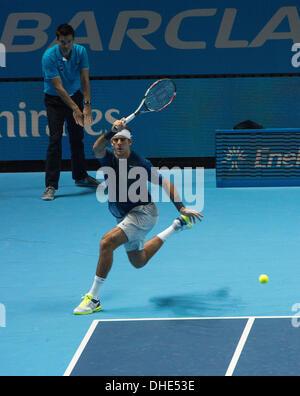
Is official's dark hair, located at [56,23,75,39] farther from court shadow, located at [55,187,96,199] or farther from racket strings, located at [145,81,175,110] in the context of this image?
racket strings, located at [145,81,175,110]

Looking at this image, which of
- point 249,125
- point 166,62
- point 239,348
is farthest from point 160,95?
point 166,62

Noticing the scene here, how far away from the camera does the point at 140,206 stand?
18.9 feet

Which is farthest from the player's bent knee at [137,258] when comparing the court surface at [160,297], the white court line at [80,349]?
the white court line at [80,349]

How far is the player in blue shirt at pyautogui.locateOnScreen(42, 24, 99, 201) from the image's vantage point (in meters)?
9.12

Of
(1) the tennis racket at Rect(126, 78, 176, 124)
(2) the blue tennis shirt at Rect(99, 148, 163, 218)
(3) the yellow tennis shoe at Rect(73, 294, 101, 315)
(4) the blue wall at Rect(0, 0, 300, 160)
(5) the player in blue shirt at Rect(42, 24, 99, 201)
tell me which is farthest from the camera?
(4) the blue wall at Rect(0, 0, 300, 160)

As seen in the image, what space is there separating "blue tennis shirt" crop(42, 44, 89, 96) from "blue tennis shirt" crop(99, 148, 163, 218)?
372 cm

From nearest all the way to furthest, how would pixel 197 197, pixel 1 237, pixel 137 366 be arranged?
pixel 137 366, pixel 1 237, pixel 197 197

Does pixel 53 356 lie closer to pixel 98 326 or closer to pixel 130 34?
pixel 98 326

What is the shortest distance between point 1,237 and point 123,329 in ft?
9.98

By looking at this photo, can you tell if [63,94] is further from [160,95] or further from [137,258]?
[137,258]

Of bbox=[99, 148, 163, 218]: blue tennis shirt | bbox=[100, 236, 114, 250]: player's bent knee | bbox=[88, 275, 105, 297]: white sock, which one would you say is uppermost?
bbox=[99, 148, 163, 218]: blue tennis shirt

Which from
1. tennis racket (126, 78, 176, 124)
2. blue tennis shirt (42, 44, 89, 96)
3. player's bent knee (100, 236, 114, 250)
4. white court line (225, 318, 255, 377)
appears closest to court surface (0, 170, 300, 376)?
white court line (225, 318, 255, 377)

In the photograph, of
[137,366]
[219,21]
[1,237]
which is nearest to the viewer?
[137,366]

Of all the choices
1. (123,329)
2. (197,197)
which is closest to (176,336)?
(123,329)
